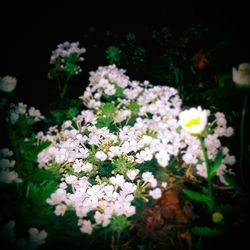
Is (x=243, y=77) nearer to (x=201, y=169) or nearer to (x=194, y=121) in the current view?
(x=194, y=121)

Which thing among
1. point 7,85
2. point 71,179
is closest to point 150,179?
point 71,179

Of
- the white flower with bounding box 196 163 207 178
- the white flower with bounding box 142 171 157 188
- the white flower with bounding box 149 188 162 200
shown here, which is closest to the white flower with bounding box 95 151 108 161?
the white flower with bounding box 142 171 157 188

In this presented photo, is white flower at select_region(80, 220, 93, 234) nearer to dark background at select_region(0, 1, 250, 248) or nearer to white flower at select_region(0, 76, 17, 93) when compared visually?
white flower at select_region(0, 76, 17, 93)

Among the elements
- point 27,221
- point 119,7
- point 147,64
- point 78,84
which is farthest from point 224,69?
point 27,221

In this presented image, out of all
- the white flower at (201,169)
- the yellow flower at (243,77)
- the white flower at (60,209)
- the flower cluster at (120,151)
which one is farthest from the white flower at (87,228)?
the yellow flower at (243,77)

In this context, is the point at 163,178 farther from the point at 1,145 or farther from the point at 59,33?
the point at 59,33

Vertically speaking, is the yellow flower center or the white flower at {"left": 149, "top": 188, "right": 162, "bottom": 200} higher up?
the yellow flower center
